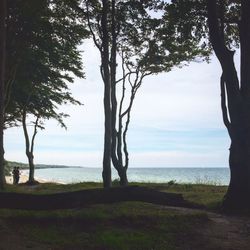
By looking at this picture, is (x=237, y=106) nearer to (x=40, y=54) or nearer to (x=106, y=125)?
(x=106, y=125)

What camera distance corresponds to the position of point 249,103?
49.9 feet

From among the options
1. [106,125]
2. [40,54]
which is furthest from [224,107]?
[40,54]

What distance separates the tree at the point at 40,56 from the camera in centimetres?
2391

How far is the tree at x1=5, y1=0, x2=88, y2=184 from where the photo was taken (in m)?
23.9

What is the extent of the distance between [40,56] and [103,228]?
1927 cm

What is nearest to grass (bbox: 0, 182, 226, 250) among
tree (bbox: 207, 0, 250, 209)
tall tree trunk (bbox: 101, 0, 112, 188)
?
tree (bbox: 207, 0, 250, 209)

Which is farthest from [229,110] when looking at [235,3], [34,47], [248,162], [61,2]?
[34,47]

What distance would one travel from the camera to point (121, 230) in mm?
10805

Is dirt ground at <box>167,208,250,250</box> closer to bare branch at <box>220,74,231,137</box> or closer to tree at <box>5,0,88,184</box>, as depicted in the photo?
bare branch at <box>220,74,231,137</box>

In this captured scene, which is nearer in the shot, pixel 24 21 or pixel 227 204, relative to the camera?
pixel 227 204

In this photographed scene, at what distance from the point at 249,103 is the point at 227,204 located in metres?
3.47

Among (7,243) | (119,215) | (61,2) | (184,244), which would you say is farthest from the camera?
(61,2)

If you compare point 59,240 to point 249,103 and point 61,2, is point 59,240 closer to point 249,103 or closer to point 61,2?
point 249,103

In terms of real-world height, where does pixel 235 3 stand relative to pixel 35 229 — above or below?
above
